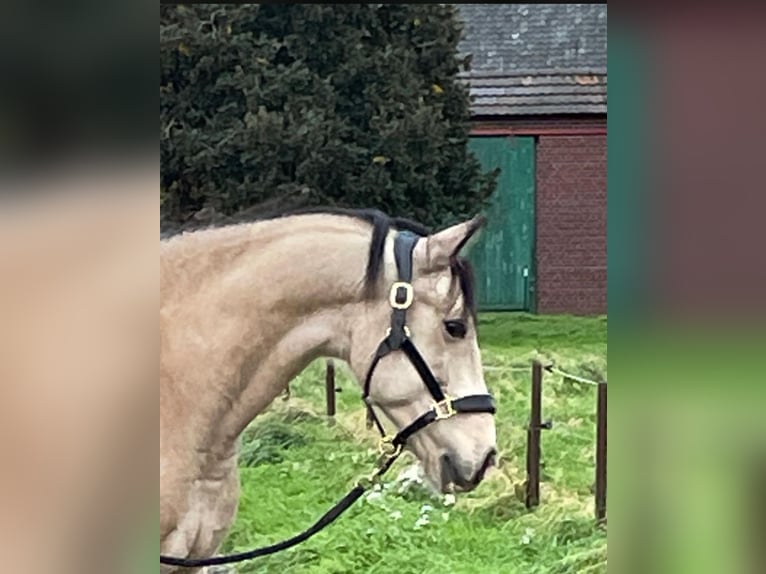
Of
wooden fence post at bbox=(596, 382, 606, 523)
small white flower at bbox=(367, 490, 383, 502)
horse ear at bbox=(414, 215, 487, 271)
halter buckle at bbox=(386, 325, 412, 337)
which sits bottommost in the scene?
small white flower at bbox=(367, 490, 383, 502)

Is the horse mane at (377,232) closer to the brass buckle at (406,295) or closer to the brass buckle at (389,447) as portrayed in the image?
the brass buckle at (406,295)

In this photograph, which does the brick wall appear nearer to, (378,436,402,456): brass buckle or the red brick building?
the red brick building

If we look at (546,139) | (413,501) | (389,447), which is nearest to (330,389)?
(389,447)

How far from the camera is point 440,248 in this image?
5.09 ft

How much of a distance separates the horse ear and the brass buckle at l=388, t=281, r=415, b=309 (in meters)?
0.04

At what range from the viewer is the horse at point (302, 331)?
4.85 ft

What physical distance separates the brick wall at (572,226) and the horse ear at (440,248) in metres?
0.16

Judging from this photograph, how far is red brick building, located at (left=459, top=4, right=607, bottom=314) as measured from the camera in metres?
1.53

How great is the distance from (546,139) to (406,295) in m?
0.39

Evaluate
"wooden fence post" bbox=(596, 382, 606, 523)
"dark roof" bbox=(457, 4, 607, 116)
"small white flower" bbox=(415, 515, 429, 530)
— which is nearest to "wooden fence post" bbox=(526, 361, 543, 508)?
"wooden fence post" bbox=(596, 382, 606, 523)

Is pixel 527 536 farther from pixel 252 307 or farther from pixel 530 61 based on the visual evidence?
pixel 530 61

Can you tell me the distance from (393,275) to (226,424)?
376 mm

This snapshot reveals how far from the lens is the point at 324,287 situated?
1.53 meters
